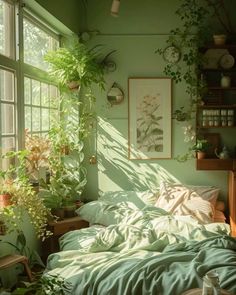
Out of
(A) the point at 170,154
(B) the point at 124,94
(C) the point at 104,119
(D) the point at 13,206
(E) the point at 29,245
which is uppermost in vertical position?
(B) the point at 124,94

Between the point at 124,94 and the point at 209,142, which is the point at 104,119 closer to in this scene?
the point at 124,94

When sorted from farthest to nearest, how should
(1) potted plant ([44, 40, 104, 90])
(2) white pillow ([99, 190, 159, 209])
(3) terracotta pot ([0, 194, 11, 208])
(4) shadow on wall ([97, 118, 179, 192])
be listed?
(4) shadow on wall ([97, 118, 179, 192]), (2) white pillow ([99, 190, 159, 209]), (1) potted plant ([44, 40, 104, 90]), (3) terracotta pot ([0, 194, 11, 208])

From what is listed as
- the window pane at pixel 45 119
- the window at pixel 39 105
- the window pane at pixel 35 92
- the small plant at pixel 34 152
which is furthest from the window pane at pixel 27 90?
the window pane at pixel 45 119

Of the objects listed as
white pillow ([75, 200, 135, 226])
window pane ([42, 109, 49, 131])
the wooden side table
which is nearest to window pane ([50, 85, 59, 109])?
window pane ([42, 109, 49, 131])

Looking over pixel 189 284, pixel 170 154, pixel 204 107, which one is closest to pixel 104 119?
pixel 170 154

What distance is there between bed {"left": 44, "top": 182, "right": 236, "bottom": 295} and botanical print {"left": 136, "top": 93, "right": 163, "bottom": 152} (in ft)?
2.10

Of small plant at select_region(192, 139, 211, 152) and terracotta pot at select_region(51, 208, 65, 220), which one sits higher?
small plant at select_region(192, 139, 211, 152)

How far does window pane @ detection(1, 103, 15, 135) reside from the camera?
12.4ft

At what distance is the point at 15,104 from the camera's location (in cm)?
394

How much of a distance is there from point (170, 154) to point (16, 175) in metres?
2.32

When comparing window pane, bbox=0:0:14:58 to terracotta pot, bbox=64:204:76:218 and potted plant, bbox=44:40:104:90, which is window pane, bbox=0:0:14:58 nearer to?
potted plant, bbox=44:40:104:90

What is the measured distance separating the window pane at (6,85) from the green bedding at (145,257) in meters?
1.56

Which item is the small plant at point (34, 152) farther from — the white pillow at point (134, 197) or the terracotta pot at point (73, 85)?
the white pillow at point (134, 197)

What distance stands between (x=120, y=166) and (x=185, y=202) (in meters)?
1.13
